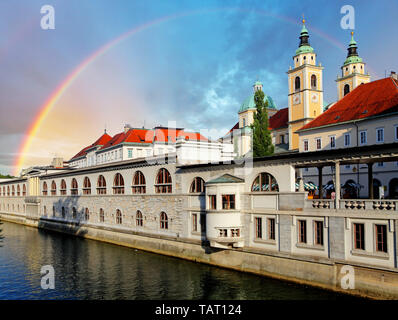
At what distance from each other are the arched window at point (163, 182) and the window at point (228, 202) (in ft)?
33.5

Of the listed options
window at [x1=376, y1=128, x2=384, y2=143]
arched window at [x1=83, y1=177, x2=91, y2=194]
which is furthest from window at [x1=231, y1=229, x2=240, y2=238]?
window at [x1=376, y1=128, x2=384, y2=143]

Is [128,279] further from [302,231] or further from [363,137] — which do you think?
[363,137]

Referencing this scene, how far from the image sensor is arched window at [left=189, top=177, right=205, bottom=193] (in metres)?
35.8

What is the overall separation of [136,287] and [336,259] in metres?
14.6

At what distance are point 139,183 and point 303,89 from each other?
180 ft

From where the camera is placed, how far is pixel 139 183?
148ft

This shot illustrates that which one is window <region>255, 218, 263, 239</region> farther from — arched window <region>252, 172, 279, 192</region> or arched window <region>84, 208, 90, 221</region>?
arched window <region>84, 208, 90, 221</region>

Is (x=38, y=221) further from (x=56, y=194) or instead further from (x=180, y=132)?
(x=180, y=132)

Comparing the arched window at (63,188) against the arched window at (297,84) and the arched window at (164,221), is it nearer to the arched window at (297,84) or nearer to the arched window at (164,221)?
the arched window at (164,221)

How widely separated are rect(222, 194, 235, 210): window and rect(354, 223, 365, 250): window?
1030 cm

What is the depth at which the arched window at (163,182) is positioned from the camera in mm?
40281

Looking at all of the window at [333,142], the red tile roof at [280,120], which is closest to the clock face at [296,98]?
the red tile roof at [280,120]

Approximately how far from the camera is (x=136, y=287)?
27859 mm

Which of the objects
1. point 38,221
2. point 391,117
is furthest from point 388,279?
point 38,221
